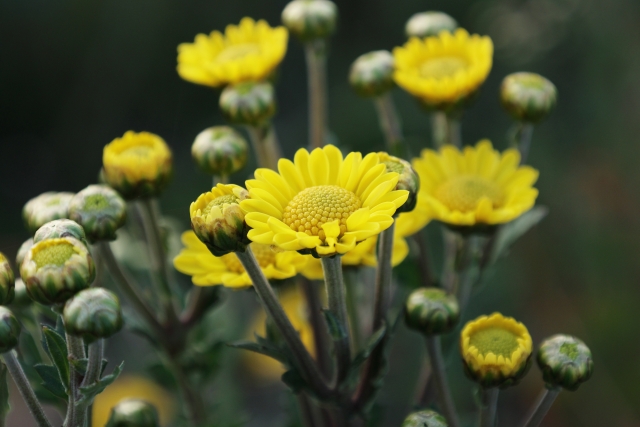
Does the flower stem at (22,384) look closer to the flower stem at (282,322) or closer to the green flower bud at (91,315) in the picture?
the green flower bud at (91,315)

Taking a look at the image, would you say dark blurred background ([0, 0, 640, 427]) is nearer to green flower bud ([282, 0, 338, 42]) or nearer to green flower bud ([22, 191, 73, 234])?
green flower bud ([22, 191, 73, 234])

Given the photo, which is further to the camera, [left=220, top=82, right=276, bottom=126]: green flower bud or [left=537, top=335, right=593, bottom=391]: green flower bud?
[left=220, top=82, right=276, bottom=126]: green flower bud

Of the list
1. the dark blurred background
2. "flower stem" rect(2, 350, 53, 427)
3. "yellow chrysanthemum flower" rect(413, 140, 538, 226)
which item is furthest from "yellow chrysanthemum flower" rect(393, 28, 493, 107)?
the dark blurred background

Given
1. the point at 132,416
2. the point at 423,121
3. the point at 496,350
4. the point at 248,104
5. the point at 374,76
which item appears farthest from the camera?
the point at 423,121

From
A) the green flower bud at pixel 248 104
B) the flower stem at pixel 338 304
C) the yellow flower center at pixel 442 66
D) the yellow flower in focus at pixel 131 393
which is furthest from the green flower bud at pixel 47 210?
the yellow flower in focus at pixel 131 393

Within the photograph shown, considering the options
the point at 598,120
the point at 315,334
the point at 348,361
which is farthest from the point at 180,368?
the point at 598,120

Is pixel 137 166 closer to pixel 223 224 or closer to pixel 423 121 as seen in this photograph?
pixel 223 224

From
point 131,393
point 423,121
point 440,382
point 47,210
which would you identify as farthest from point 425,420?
point 423,121
